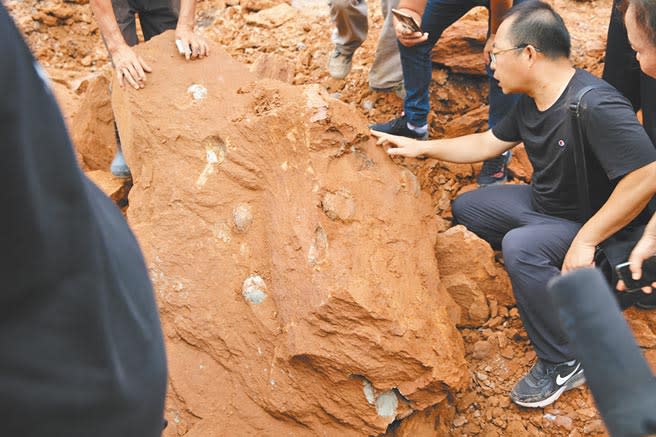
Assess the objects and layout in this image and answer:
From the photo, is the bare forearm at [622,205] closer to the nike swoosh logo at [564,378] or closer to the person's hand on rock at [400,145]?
the nike swoosh logo at [564,378]

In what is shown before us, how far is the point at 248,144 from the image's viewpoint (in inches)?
104

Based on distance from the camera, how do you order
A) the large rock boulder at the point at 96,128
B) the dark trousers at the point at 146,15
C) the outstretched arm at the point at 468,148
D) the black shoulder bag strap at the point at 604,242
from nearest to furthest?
the black shoulder bag strap at the point at 604,242 < the outstretched arm at the point at 468,148 < the dark trousers at the point at 146,15 < the large rock boulder at the point at 96,128

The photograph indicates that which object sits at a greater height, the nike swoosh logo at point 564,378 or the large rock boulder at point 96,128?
the large rock boulder at point 96,128

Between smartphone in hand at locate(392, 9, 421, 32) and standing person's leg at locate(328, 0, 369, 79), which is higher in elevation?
smartphone in hand at locate(392, 9, 421, 32)

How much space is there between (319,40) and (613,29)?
8.23 ft

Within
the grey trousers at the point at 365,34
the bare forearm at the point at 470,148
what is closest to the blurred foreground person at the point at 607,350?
the bare forearm at the point at 470,148

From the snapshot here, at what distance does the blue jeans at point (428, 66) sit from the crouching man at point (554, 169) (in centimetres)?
48

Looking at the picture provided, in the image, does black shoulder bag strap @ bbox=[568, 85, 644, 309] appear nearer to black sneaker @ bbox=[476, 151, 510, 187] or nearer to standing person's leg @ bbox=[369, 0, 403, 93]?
black sneaker @ bbox=[476, 151, 510, 187]

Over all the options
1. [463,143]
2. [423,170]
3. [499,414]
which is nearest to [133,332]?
[499,414]

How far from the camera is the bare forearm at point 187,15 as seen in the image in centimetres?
317

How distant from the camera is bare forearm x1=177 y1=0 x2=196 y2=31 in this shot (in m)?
3.17

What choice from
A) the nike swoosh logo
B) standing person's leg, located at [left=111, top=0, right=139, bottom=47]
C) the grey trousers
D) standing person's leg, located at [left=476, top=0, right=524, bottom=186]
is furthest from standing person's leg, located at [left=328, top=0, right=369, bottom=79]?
the nike swoosh logo

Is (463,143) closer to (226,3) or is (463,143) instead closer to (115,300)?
(115,300)

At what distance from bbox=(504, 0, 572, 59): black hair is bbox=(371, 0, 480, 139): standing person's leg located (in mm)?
791
